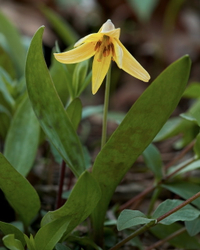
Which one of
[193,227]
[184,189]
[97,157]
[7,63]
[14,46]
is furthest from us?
[14,46]

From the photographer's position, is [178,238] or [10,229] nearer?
[10,229]

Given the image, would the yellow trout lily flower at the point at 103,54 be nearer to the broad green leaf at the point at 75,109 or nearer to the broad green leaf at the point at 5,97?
the broad green leaf at the point at 75,109

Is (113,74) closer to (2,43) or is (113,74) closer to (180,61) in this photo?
(2,43)

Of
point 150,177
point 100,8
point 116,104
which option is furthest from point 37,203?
point 100,8

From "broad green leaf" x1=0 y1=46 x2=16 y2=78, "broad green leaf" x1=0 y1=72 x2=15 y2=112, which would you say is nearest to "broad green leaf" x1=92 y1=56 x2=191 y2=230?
"broad green leaf" x1=0 y1=72 x2=15 y2=112

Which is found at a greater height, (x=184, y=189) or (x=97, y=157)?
(x=97, y=157)

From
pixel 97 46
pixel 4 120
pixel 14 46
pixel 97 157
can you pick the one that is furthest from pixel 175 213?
pixel 14 46

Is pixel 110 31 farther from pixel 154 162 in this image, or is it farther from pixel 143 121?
pixel 154 162
